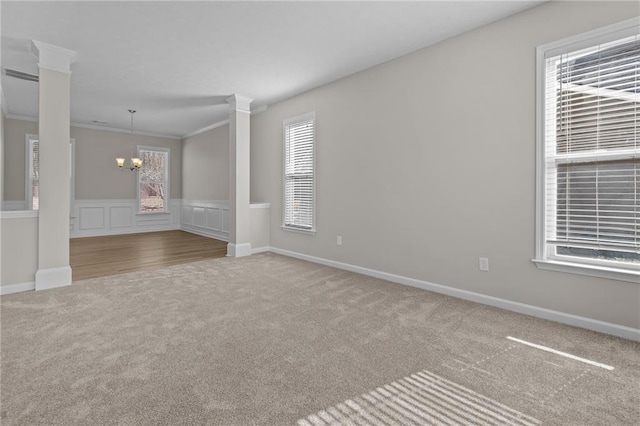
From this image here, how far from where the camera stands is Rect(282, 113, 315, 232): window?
5086 mm

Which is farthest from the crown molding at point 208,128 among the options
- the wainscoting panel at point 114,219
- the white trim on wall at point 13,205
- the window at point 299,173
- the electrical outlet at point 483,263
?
the electrical outlet at point 483,263

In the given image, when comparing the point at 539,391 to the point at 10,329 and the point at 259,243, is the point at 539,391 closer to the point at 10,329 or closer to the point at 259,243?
the point at 10,329

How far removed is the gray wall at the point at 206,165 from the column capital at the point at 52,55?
145 inches

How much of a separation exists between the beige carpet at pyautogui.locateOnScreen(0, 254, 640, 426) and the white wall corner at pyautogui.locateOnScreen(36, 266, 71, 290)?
0.20 meters

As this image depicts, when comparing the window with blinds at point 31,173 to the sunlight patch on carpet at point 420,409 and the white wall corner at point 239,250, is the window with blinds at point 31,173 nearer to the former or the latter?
the white wall corner at point 239,250

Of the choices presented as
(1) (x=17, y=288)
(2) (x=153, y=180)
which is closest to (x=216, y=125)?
(2) (x=153, y=180)

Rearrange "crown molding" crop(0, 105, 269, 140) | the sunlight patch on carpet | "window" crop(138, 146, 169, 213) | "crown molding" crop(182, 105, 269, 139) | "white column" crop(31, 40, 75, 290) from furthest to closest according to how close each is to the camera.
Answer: "window" crop(138, 146, 169, 213), "crown molding" crop(0, 105, 269, 140), "crown molding" crop(182, 105, 269, 139), "white column" crop(31, 40, 75, 290), the sunlight patch on carpet

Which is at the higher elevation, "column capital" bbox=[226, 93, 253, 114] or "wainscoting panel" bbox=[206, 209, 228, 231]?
"column capital" bbox=[226, 93, 253, 114]

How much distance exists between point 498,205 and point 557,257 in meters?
0.63

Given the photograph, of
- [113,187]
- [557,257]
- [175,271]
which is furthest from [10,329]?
[113,187]

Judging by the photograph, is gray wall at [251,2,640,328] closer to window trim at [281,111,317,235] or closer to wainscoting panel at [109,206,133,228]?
window trim at [281,111,317,235]

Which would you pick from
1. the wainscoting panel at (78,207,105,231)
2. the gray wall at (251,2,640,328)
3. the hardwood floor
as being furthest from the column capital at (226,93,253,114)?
the wainscoting panel at (78,207,105,231)

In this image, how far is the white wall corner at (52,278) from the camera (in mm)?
3551

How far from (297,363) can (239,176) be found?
3960 millimetres
